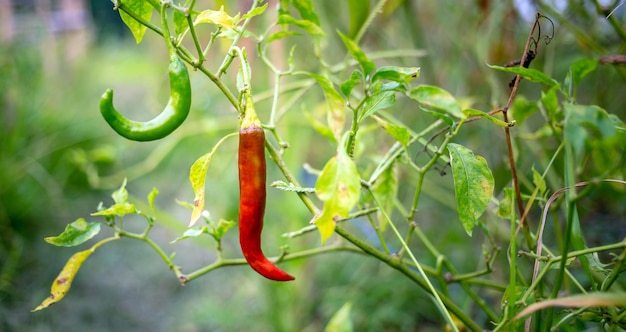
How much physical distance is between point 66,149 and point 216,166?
0.45 m

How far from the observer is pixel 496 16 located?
3.05ft

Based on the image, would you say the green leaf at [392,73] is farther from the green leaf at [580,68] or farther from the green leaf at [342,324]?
the green leaf at [342,324]

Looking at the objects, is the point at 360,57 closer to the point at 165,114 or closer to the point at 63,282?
the point at 165,114

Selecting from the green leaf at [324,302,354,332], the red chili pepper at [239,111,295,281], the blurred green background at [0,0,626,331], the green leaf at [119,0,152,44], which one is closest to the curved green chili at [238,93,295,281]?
the red chili pepper at [239,111,295,281]

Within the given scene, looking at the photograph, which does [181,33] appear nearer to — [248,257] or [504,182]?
[248,257]

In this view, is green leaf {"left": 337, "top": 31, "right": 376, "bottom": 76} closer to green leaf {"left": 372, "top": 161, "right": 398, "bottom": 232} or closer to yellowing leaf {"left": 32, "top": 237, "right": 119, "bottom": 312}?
green leaf {"left": 372, "top": 161, "right": 398, "bottom": 232}

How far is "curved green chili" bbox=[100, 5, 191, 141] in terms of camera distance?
0.36 metres

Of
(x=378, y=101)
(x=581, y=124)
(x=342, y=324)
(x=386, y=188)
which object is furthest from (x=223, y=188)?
(x=581, y=124)

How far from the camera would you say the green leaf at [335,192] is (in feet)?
0.88

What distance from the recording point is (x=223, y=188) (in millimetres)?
1389

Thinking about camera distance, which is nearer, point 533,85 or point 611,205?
point 611,205

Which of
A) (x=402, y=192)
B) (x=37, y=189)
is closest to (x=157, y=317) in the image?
(x=37, y=189)

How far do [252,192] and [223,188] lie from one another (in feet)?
3.44

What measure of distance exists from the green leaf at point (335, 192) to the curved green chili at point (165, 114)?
14 cm
